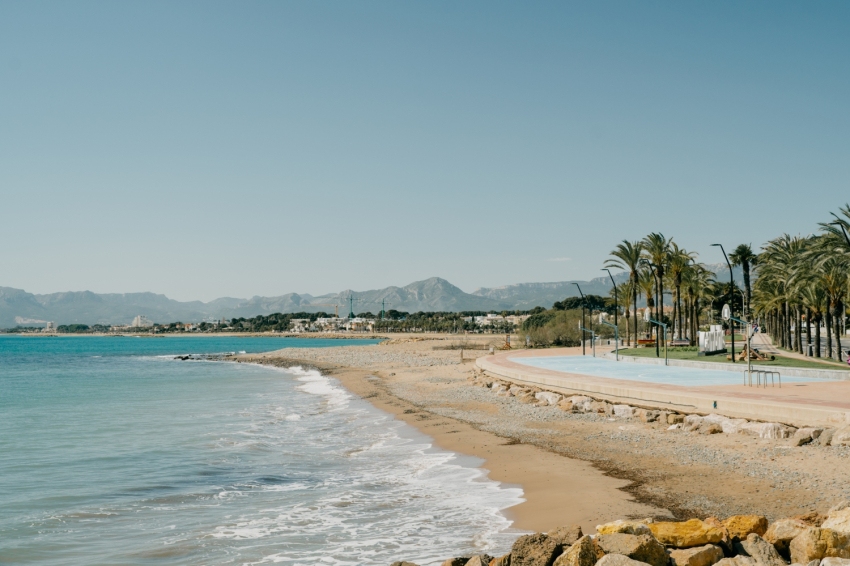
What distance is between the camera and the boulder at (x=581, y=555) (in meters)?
7.73

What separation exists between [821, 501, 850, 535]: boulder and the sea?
13.6 feet

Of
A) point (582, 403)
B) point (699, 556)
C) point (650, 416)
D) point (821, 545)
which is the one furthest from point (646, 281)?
point (699, 556)

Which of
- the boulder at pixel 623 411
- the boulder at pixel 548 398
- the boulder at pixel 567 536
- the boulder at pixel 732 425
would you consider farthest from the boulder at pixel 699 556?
the boulder at pixel 548 398

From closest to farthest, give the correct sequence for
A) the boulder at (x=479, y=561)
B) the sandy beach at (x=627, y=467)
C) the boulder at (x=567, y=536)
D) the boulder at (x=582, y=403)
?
the boulder at (x=479, y=561), the boulder at (x=567, y=536), the sandy beach at (x=627, y=467), the boulder at (x=582, y=403)

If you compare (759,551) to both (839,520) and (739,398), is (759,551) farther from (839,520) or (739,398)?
(739,398)

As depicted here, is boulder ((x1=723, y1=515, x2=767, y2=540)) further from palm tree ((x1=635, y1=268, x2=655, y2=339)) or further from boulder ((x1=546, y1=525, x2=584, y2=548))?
palm tree ((x1=635, y1=268, x2=655, y2=339))

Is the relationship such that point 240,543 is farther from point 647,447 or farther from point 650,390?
point 650,390

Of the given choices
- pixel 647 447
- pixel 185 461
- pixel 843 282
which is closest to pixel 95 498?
pixel 185 461

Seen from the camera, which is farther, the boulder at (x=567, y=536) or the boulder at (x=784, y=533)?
the boulder at (x=567, y=536)

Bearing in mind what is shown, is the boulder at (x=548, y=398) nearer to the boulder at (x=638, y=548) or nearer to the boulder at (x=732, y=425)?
the boulder at (x=732, y=425)

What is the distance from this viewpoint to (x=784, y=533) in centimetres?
832

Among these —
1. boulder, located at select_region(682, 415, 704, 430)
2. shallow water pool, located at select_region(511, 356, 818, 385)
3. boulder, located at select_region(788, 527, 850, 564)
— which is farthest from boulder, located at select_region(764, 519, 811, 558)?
shallow water pool, located at select_region(511, 356, 818, 385)

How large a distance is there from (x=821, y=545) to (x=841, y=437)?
759 cm

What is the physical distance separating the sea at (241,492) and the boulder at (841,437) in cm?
683
